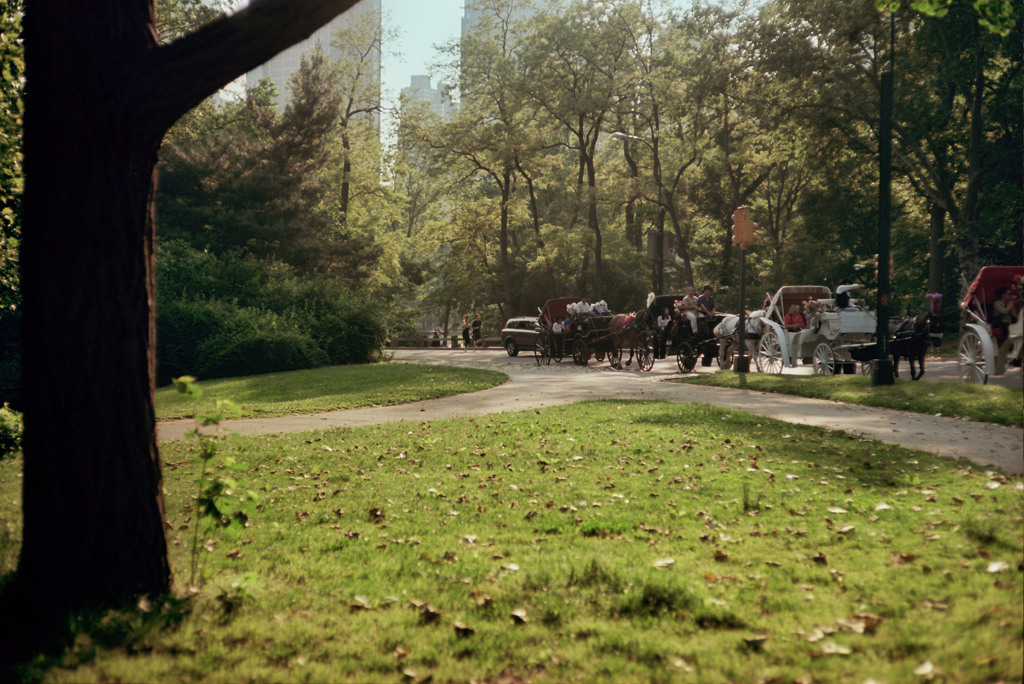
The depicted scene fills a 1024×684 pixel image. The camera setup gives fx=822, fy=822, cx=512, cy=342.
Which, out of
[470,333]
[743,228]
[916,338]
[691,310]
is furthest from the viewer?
[470,333]

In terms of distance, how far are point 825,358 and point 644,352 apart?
6.21m

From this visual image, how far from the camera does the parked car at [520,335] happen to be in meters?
39.6

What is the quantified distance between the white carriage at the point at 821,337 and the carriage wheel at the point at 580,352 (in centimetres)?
844

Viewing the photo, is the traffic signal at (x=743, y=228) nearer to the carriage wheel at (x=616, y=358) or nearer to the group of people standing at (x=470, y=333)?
the carriage wheel at (x=616, y=358)

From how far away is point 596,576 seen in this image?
4.91m

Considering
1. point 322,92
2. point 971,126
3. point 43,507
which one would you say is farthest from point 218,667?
point 322,92

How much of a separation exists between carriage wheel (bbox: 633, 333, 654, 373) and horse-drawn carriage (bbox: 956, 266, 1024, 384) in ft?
30.9

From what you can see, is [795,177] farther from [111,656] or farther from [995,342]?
[111,656]

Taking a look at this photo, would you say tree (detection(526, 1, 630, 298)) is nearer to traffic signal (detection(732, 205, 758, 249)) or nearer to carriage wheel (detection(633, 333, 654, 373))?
carriage wheel (detection(633, 333, 654, 373))

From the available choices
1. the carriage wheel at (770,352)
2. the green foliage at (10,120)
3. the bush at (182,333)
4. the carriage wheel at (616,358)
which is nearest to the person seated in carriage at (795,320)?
the carriage wheel at (770,352)

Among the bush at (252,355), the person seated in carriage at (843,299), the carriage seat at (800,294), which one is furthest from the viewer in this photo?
the bush at (252,355)

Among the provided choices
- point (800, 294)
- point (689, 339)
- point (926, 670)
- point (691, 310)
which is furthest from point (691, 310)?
point (926, 670)

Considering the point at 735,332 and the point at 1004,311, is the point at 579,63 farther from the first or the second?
the point at 1004,311

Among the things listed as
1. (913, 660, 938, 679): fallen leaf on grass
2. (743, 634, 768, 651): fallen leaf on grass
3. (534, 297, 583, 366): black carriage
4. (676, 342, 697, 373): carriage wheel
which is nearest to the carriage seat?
(676, 342, 697, 373): carriage wheel
